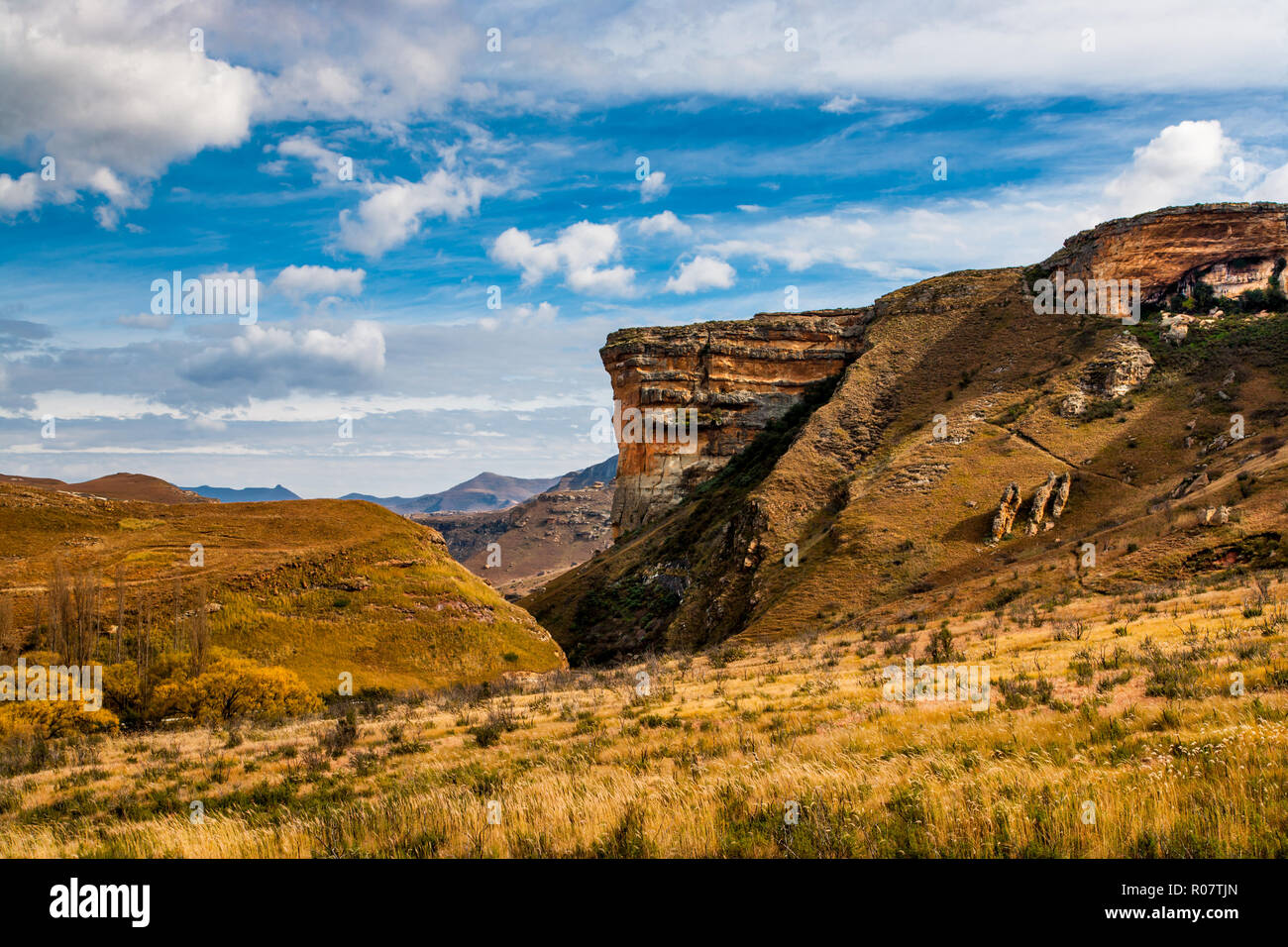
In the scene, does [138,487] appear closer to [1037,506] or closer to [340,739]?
[340,739]

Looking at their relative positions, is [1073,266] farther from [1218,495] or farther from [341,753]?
[341,753]

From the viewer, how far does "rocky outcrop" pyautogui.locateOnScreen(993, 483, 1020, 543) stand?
33.5m

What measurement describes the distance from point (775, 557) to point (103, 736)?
29.0 m

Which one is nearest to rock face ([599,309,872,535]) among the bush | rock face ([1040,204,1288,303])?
rock face ([1040,204,1288,303])

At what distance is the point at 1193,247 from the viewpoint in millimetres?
49531

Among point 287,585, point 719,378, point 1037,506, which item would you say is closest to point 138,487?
point 287,585

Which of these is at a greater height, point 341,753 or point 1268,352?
point 1268,352

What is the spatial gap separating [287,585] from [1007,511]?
33.3 m

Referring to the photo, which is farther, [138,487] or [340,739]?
[138,487]

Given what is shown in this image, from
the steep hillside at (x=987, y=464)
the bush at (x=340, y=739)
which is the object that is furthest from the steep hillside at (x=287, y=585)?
the bush at (x=340, y=739)

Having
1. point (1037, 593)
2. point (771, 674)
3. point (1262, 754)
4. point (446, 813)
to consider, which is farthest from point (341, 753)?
point (1037, 593)

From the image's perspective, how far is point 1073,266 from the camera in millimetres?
50750

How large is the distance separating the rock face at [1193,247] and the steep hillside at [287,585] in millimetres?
45360

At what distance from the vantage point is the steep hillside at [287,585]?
2928 cm
